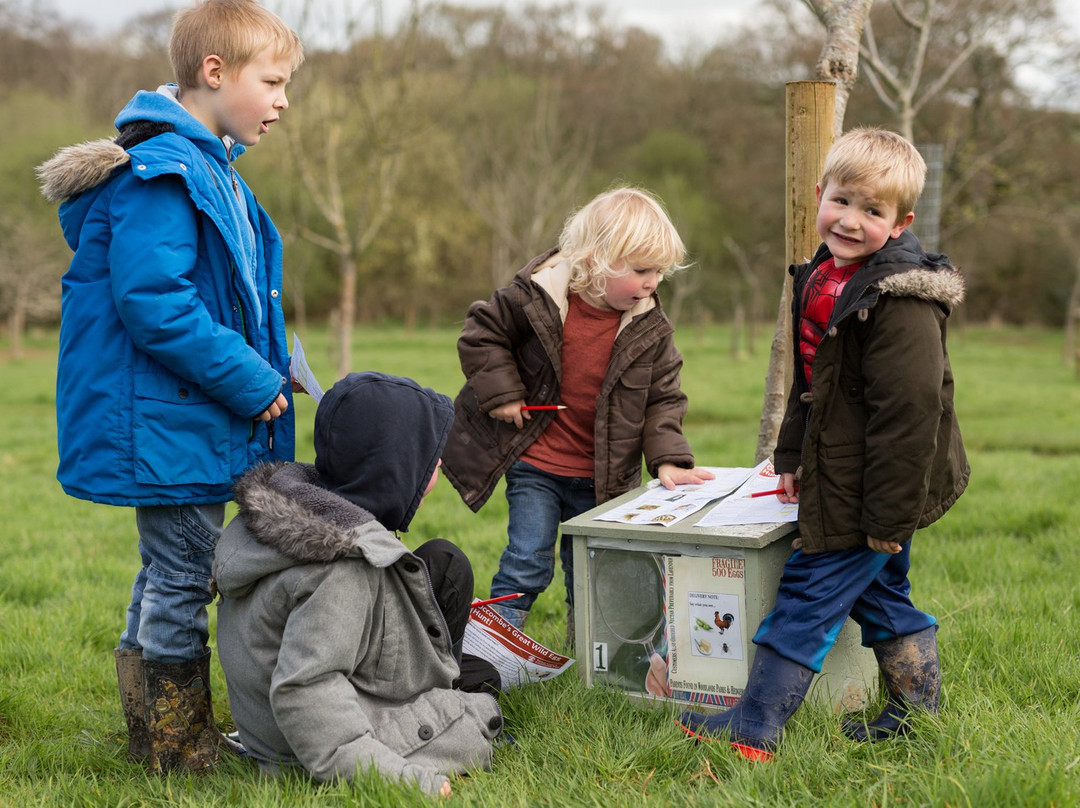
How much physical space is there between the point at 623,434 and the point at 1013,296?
37221 millimetres

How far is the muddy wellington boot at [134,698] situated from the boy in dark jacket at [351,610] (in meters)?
0.44

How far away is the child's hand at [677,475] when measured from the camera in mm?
3339

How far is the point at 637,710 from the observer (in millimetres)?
2877

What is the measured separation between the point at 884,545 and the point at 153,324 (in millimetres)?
1955

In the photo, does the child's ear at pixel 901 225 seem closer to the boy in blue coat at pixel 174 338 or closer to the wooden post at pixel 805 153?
the wooden post at pixel 805 153

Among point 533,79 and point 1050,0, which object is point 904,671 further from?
point 533,79

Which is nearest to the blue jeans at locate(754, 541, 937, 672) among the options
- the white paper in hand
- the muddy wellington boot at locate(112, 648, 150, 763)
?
the white paper in hand

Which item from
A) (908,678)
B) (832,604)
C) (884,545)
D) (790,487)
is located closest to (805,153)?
(790,487)

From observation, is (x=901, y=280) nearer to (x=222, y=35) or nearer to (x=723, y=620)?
(x=723, y=620)

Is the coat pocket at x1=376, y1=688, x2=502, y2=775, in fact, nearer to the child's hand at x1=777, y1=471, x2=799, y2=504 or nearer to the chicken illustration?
the chicken illustration

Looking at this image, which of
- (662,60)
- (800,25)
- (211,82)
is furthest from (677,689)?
(662,60)

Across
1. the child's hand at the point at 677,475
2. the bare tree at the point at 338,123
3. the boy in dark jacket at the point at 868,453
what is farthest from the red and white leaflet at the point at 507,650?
the bare tree at the point at 338,123

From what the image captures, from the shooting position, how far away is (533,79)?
37.4m

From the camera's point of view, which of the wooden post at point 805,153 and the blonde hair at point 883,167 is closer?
the blonde hair at point 883,167
